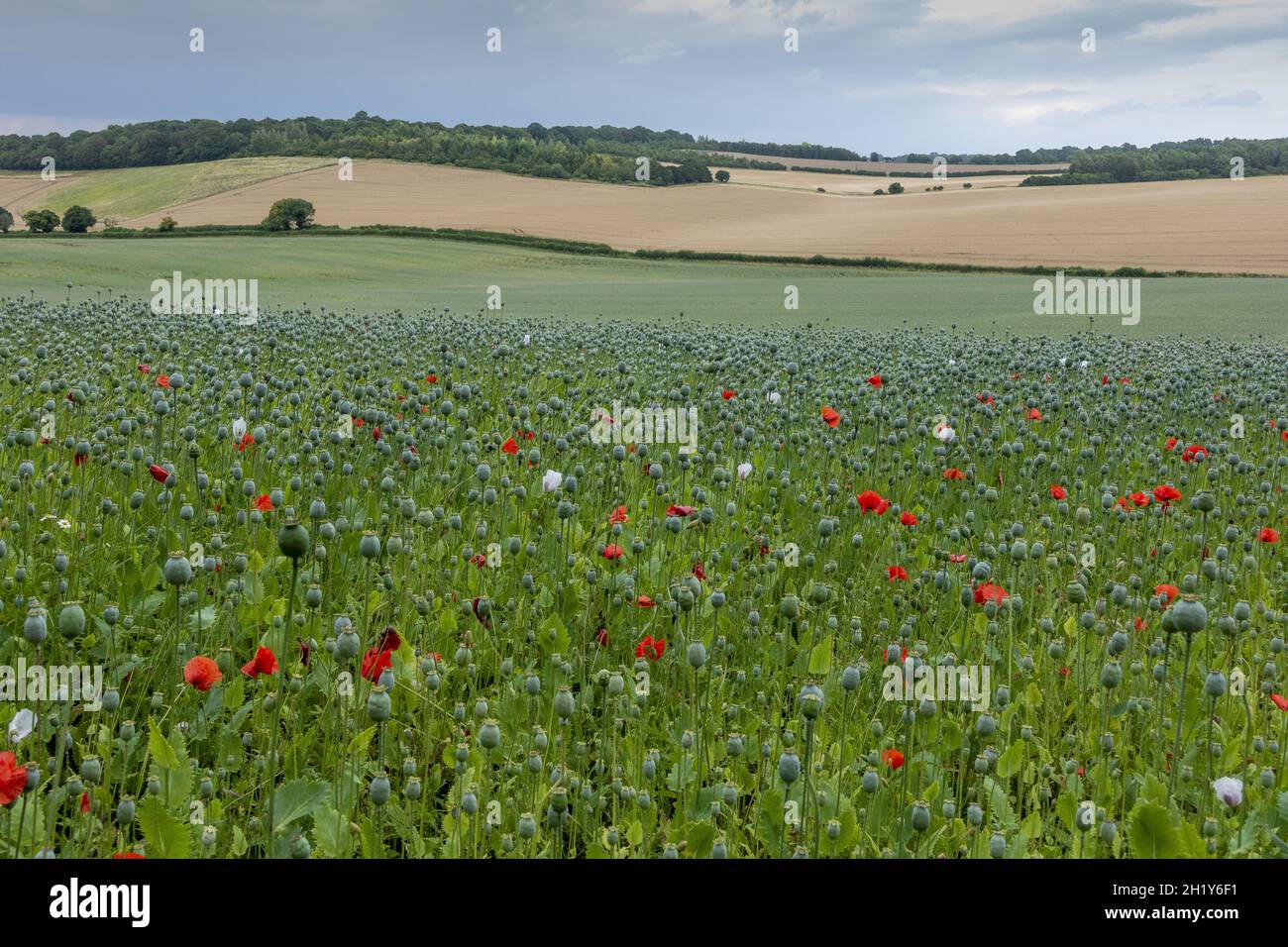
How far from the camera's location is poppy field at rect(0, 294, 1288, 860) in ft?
9.87

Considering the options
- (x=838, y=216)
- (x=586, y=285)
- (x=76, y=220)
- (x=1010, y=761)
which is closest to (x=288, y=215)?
(x=76, y=220)

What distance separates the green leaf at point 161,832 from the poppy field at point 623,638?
0.4 inches

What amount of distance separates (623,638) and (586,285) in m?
39.5

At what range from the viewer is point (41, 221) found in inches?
2346

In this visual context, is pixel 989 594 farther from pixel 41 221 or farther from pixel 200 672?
pixel 41 221

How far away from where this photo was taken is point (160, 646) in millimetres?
4051

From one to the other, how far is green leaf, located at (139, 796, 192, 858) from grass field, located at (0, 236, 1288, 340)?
1986 centimetres

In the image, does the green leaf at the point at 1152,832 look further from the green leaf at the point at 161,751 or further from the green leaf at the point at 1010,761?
the green leaf at the point at 161,751

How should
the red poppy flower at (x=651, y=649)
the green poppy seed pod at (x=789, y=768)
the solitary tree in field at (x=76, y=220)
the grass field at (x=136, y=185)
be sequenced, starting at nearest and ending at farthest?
the green poppy seed pod at (x=789, y=768)
the red poppy flower at (x=651, y=649)
the solitary tree in field at (x=76, y=220)
the grass field at (x=136, y=185)

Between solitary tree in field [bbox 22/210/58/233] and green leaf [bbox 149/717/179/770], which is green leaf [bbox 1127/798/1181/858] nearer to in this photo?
green leaf [bbox 149/717/179/770]

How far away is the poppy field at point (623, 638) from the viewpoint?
9.87ft

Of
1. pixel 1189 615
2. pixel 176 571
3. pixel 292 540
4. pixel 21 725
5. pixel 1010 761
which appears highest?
pixel 292 540

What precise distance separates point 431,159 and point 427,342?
262 feet

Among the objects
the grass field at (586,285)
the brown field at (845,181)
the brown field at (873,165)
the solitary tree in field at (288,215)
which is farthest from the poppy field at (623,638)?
the brown field at (873,165)
